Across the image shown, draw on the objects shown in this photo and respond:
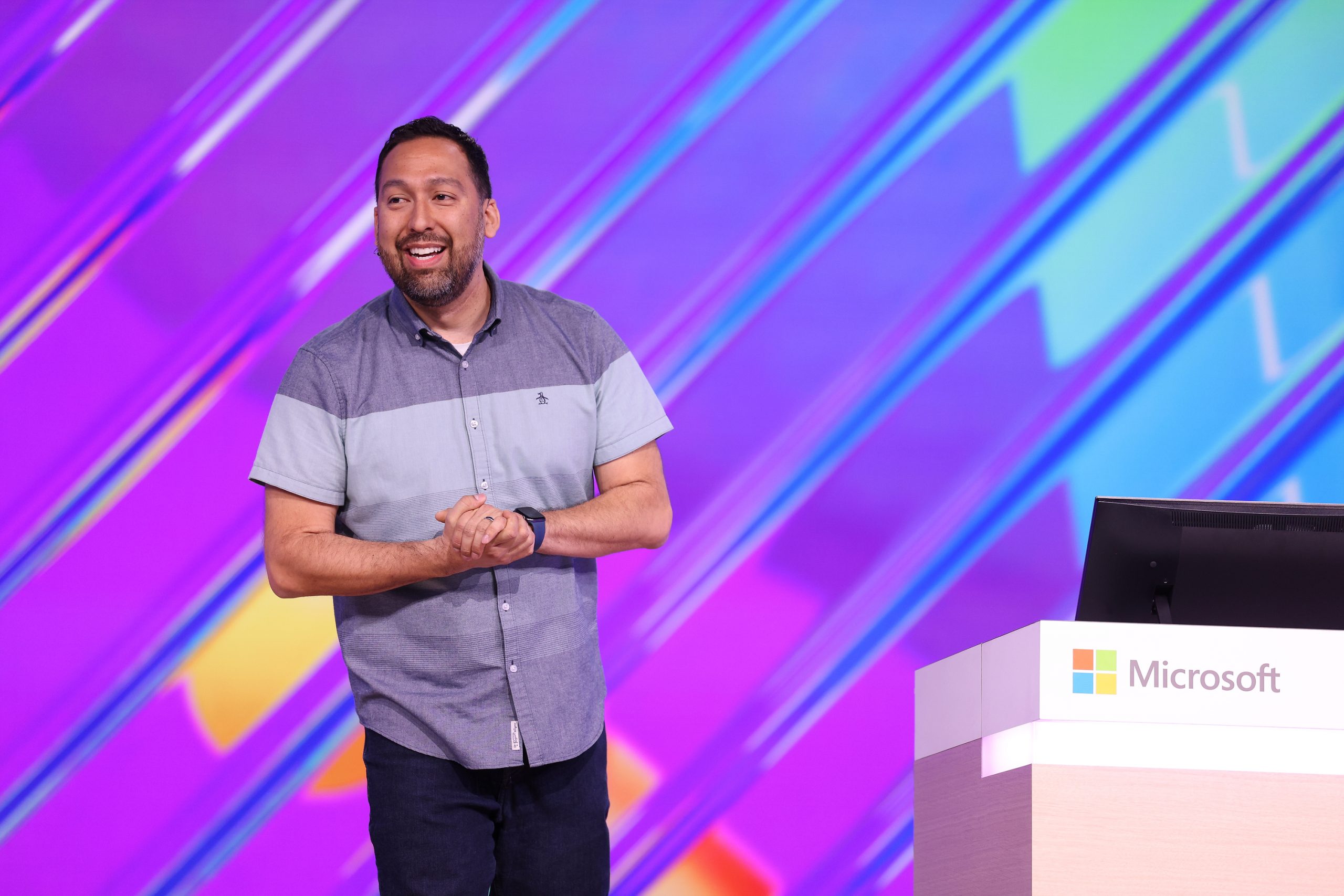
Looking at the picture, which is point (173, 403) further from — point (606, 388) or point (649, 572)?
point (606, 388)

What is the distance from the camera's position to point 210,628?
287 centimetres

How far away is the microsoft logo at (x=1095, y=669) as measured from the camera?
164cm

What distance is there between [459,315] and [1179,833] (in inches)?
46.7

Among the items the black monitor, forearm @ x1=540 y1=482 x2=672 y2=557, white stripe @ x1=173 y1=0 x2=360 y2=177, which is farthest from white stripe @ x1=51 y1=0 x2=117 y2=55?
the black monitor

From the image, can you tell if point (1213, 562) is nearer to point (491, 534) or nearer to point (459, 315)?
point (491, 534)

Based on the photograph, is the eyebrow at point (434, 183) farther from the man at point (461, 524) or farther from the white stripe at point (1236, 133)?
the white stripe at point (1236, 133)

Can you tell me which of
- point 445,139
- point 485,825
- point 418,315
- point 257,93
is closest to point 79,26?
point 257,93

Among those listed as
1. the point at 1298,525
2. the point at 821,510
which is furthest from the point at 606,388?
the point at 821,510

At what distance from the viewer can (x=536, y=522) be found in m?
1.68

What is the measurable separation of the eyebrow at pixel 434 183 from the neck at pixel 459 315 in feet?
0.40

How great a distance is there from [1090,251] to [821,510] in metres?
0.91

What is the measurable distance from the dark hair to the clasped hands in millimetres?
536

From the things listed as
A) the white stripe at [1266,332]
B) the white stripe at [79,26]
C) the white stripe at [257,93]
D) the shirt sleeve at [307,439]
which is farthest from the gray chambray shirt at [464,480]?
the white stripe at [1266,332]

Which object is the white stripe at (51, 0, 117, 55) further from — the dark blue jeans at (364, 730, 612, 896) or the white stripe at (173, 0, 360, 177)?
the dark blue jeans at (364, 730, 612, 896)
